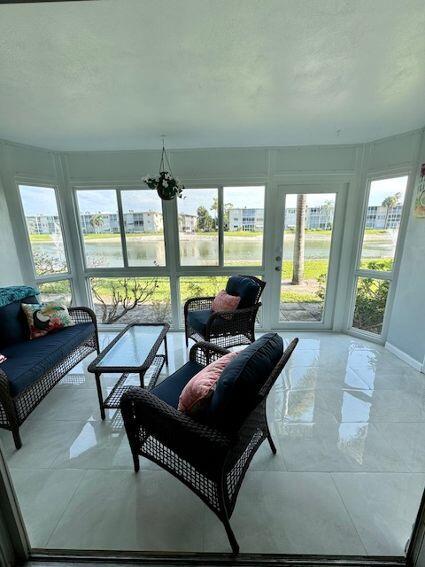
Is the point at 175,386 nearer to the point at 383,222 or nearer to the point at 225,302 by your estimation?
the point at 225,302

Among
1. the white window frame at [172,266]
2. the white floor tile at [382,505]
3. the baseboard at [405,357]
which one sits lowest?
the white floor tile at [382,505]

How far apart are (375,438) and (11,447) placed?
251 cm

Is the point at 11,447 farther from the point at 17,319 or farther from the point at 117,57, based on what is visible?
the point at 117,57

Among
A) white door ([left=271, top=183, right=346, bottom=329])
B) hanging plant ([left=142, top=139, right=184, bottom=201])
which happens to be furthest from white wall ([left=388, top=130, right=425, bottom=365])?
hanging plant ([left=142, top=139, right=184, bottom=201])

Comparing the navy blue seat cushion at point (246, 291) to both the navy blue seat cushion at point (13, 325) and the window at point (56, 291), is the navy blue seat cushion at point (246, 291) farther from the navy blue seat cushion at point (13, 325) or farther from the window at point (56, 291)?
the window at point (56, 291)

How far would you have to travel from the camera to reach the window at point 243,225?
3193mm

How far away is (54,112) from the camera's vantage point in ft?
6.61

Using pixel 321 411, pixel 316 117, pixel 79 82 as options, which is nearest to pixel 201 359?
pixel 321 411

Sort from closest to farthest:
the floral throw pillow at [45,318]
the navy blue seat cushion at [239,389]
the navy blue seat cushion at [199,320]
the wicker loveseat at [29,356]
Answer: the navy blue seat cushion at [239,389] → the wicker loveseat at [29,356] → the floral throw pillow at [45,318] → the navy blue seat cushion at [199,320]

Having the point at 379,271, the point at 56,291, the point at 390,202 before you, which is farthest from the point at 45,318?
the point at 390,202

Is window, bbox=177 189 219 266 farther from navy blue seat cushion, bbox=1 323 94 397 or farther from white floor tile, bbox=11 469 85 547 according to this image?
white floor tile, bbox=11 469 85 547

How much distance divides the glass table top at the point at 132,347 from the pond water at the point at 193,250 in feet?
3.68

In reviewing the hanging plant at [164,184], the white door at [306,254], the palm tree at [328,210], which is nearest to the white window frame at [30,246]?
the hanging plant at [164,184]

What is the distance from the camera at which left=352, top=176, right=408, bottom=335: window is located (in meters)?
2.82
